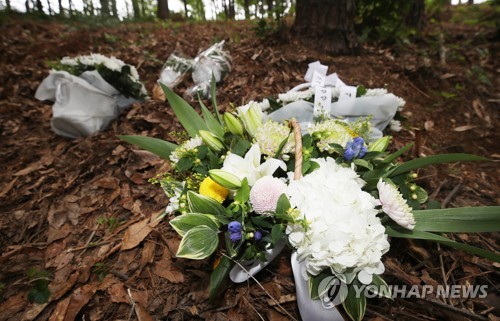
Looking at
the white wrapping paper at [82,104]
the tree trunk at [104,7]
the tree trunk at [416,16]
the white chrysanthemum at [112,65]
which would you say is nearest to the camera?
the white wrapping paper at [82,104]

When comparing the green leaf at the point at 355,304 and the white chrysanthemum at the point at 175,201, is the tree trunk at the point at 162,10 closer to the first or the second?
the white chrysanthemum at the point at 175,201

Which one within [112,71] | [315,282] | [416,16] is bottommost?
[315,282]

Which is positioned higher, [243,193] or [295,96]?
[295,96]

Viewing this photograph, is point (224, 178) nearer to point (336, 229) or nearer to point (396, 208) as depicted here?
point (336, 229)

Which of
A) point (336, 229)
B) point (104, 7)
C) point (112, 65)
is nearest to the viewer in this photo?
point (336, 229)

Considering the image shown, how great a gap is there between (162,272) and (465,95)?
256 centimetres

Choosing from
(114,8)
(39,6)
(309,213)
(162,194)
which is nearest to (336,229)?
(309,213)

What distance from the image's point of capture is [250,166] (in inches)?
34.1

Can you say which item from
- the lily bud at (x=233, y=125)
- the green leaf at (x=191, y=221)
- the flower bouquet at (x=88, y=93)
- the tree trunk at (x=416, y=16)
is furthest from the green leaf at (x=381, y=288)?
the tree trunk at (x=416, y=16)

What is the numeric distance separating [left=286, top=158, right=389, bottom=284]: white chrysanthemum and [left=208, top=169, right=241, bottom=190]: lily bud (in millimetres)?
168

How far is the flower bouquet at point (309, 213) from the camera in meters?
0.73

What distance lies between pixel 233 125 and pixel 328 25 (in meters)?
1.97

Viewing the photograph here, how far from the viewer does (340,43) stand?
97.6 inches

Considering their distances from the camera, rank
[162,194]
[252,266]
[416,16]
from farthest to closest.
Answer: [416,16], [162,194], [252,266]
